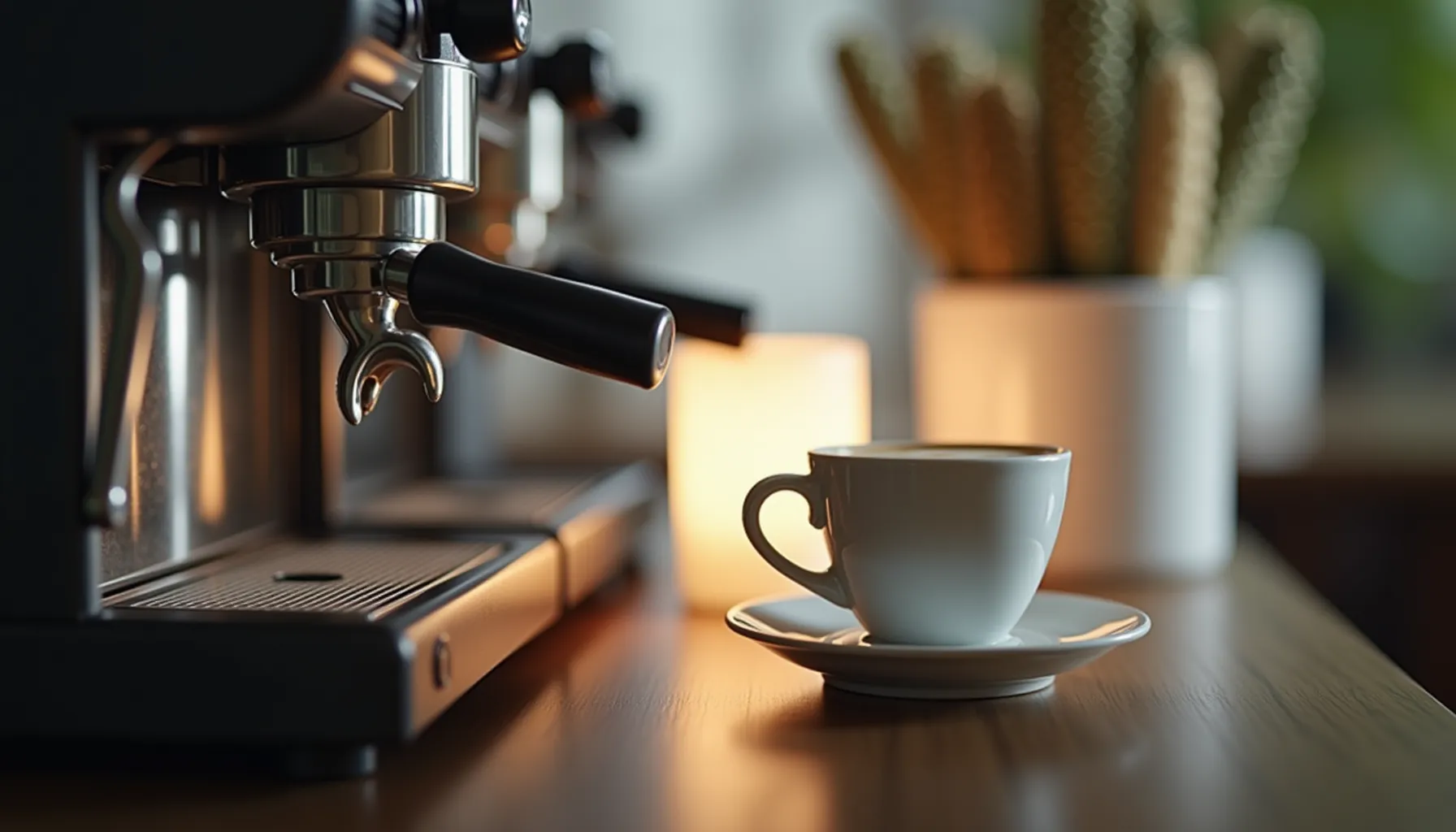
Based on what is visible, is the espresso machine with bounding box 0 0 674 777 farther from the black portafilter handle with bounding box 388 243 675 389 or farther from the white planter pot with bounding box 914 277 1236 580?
the white planter pot with bounding box 914 277 1236 580

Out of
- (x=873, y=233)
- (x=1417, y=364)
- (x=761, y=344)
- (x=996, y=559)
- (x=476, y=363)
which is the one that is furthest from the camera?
(x=1417, y=364)

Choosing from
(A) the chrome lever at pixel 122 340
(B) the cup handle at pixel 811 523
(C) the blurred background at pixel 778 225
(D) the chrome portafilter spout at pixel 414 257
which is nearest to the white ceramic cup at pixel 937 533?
(B) the cup handle at pixel 811 523

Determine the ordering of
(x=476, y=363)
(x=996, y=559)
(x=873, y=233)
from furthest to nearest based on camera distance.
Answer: (x=873, y=233) → (x=476, y=363) → (x=996, y=559)

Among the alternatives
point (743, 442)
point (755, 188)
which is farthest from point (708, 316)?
point (755, 188)

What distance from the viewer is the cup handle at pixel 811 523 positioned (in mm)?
548

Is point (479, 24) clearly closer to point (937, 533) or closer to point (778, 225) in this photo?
point (937, 533)

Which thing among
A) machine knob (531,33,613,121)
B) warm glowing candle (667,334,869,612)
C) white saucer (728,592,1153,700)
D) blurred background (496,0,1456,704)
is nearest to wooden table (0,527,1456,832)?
white saucer (728,592,1153,700)

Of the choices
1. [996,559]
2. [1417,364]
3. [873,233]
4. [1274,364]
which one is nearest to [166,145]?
[996,559]

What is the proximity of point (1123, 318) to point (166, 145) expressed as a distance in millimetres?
533

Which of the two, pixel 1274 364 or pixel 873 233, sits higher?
pixel 873 233

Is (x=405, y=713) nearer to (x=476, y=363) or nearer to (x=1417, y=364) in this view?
(x=476, y=363)

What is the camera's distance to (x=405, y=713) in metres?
0.42

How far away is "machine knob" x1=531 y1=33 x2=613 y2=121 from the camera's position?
0.64 meters

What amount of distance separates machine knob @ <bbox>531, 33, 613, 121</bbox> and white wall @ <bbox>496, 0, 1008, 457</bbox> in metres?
0.90
